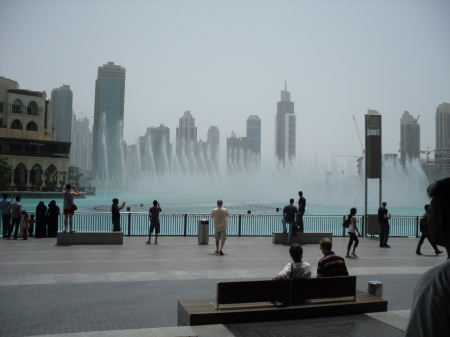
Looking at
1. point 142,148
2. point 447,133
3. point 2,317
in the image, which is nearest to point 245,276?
point 2,317

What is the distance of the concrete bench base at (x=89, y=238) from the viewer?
50.5 feet

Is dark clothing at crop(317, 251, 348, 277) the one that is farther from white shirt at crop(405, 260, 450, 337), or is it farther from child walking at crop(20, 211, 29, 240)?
child walking at crop(20, 211, 29, 240)

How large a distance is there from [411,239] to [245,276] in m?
12.3

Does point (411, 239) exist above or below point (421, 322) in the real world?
below

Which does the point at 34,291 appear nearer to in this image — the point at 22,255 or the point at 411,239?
the point at 22,255

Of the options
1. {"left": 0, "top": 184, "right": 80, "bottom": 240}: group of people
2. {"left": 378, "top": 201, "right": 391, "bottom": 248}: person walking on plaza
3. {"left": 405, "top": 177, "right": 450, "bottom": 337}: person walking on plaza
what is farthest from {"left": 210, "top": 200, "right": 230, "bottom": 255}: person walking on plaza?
{"left": 405, "top": 177, "right": 450, "bottom": 337}: person walking on plaza

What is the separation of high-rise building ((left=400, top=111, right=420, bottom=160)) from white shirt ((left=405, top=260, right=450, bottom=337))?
15074 cm

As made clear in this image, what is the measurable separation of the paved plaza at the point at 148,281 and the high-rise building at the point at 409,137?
13634 centimetres

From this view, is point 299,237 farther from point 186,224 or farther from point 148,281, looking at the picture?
point 148,281

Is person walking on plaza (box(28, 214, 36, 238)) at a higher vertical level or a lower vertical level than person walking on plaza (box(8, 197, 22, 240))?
lower

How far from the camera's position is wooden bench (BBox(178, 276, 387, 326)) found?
590 cm

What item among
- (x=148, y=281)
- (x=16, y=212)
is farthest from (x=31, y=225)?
(x=148, y=281)

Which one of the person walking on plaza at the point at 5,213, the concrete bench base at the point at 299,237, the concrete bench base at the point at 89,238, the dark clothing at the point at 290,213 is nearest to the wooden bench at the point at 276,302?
the dark clothing at the point at 290,213

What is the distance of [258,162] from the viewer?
270ft
